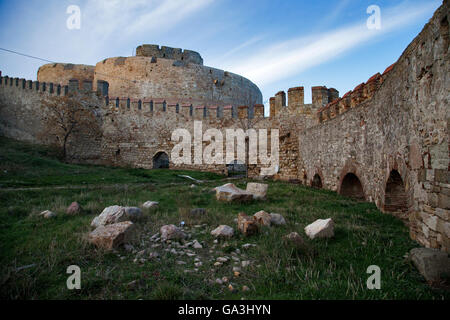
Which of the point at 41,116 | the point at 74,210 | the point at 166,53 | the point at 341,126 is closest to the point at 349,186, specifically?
the point at 341,126

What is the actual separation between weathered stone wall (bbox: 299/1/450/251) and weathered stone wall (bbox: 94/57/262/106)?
2037 centimetres

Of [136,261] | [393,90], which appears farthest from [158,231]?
[393,90]

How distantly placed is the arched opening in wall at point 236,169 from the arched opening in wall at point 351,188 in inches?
389

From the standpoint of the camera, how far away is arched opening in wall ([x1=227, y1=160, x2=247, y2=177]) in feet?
61.0

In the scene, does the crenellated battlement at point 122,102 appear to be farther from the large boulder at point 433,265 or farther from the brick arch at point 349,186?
the large boulder at point 433,265

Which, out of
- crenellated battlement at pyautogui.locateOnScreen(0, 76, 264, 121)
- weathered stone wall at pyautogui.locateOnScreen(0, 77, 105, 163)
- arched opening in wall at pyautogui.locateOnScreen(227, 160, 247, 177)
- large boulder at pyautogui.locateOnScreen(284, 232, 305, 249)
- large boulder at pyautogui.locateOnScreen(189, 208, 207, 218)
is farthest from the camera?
weathered stone wall at pyautogui.locateOnScreen(0, 77, 105, 163)

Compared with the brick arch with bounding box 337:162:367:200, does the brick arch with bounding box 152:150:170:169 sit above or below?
above

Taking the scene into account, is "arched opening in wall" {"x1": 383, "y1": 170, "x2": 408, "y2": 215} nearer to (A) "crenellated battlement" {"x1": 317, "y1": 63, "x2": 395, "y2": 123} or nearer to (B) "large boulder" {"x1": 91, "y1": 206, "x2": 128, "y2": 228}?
(A) "crenellated battlement" {"x1": 317, "y1": 63, "x2": 395, "y2": 123}

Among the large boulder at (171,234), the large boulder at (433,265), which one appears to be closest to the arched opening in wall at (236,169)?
the large boulder at (171,234)

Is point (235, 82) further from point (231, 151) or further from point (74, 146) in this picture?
point (74, 146)

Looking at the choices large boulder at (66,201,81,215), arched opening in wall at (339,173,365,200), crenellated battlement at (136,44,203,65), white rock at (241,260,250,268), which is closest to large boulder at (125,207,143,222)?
large boulder at (66,201,81,215)

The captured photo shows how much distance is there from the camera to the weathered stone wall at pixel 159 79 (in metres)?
25.3

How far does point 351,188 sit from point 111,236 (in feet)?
26.2

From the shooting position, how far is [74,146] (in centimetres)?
2006
